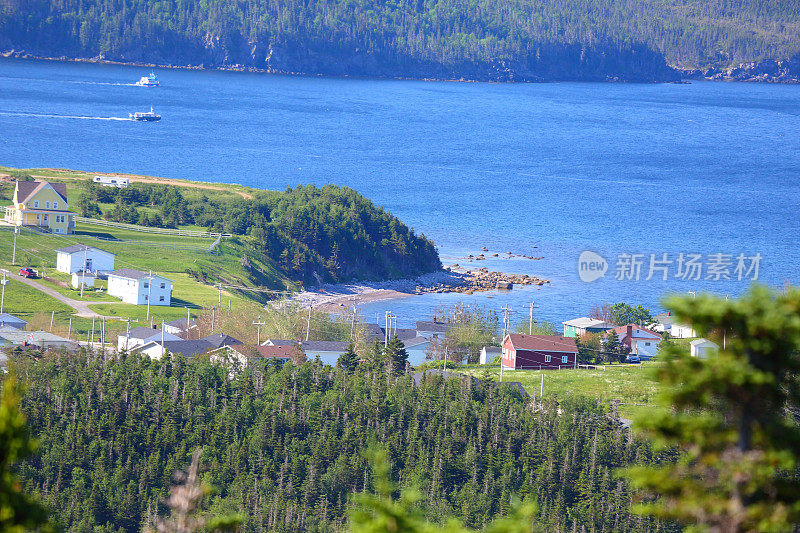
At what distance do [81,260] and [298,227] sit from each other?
2419 centimetres

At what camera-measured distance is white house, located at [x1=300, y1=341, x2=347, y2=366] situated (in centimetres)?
4944

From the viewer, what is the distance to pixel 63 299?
55.5 meters

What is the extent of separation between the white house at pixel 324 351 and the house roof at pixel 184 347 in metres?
4.53

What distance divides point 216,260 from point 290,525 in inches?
1525

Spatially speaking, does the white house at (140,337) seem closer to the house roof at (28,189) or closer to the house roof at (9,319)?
the house roof at (9,319)

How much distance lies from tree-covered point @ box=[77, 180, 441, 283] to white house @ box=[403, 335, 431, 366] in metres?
24.1

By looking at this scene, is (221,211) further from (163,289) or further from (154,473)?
(154,473)

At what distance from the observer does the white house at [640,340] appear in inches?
2197

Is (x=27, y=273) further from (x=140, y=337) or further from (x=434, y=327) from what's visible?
(x=434, y=327)

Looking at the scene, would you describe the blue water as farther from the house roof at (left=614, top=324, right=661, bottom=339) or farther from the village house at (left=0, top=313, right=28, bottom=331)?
the village house at (left=0, top=313, right=28, bottom=331)

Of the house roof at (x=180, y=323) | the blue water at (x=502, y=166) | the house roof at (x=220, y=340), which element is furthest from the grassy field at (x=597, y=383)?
the blue water at (x=502, y=166)

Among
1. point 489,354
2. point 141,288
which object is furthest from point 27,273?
point 489,354

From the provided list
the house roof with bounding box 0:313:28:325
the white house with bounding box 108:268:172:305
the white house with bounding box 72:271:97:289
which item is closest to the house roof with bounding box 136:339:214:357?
the house roof with bounding box 0:313:28:325

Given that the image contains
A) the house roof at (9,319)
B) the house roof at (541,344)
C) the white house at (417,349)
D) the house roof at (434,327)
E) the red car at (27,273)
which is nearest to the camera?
the house roof at (9,319)
